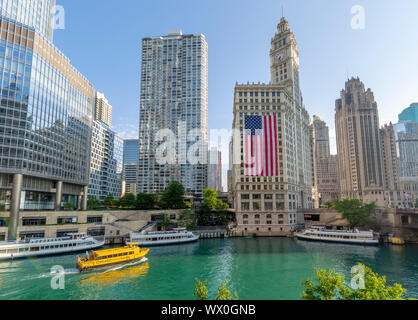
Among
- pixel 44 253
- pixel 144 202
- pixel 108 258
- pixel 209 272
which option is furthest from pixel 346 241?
pixel 44 253

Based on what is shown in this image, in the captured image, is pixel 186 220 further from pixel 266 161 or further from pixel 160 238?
pixel 266 161

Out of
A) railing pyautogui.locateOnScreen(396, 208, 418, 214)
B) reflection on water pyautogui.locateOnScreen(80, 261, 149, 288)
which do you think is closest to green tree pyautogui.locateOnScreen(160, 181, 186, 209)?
reflection on water pyautogui.locateOnScreen(80, 261, 149, 288)

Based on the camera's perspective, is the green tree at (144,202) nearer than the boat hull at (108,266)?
No

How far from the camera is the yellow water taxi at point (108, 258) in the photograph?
46450 mm

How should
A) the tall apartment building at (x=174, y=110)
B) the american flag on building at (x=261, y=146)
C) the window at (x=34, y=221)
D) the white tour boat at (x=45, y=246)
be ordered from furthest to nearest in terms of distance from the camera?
the tall apartment building at (x=174, y=110) < the american flag on building at (x=261, y=146) < the window at (x=34, y=221) < the white tour boat at (x=45, y=246)

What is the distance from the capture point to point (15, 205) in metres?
67.9

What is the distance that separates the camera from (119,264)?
50.3 meters

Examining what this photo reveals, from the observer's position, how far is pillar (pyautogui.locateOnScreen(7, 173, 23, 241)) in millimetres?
66481

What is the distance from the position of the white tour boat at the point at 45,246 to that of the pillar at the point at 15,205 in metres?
6.85

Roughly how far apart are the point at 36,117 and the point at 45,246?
40483mm

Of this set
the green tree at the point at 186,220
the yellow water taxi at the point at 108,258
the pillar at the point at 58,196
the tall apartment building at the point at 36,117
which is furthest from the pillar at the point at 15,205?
the green tree at the point at 186,220

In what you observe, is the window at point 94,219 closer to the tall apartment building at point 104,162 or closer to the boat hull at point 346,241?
the tall apartment building at point 104,162

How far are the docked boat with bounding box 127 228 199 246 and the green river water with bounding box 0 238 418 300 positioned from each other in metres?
8.26

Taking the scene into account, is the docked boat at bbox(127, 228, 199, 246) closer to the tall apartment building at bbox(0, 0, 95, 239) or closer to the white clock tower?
the tall apartment building at bbox(0, 0, 95, 239)
